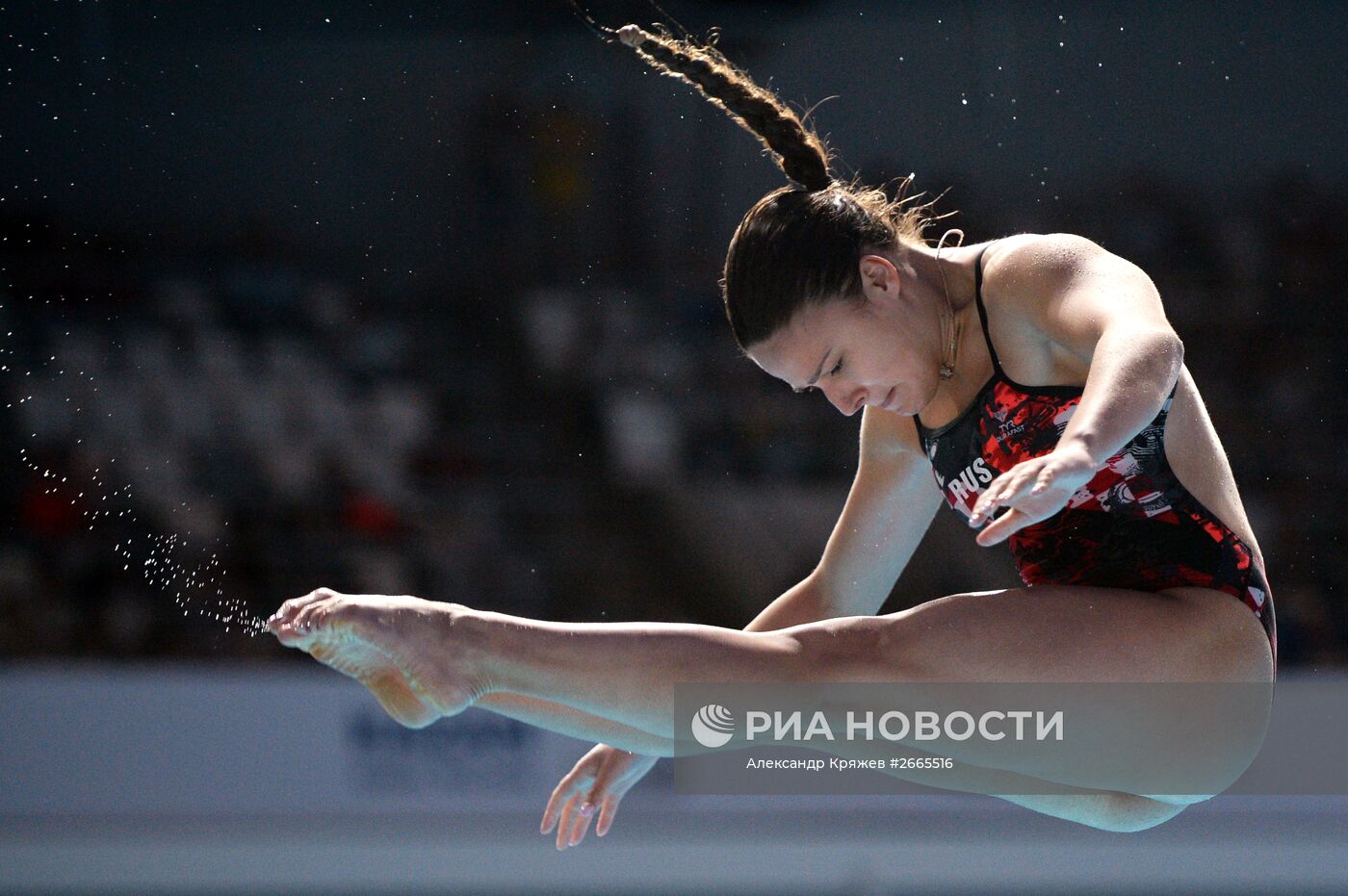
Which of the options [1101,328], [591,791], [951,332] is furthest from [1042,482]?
[591,791]

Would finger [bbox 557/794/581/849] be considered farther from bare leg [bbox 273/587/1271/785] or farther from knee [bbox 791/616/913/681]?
knee [bbox 791/616/913/681]

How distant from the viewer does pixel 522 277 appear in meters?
7.15

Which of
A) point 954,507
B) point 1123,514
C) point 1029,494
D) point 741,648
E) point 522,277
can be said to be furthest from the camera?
point 522,277

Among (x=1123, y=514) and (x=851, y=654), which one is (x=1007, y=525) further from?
(x=1123, y=514)

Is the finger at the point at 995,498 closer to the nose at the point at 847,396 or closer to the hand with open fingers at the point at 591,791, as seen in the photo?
the nose at the point at 847,396

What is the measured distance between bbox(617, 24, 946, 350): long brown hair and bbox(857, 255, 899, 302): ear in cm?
1

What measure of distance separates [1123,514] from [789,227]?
0.65 m

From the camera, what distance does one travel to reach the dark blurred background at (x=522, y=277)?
19.2ft

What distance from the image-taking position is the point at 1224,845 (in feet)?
15.9

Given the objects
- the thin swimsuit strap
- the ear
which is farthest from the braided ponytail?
the thin swimsuit strap

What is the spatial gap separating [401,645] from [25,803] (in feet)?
12.2

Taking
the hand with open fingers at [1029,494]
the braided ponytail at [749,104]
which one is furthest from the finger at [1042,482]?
the braided ponytail at [749,104]

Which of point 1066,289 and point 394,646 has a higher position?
point 1066,289

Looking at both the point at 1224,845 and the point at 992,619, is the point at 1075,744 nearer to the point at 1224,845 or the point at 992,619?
the point at 992,619
